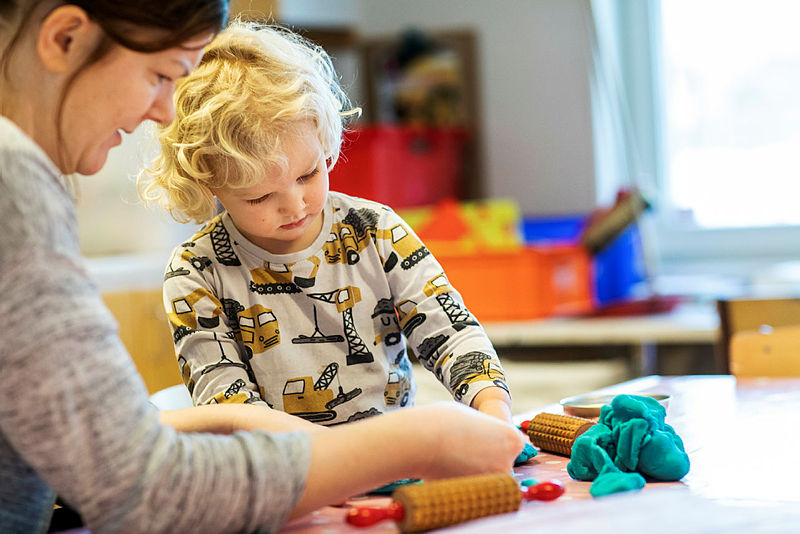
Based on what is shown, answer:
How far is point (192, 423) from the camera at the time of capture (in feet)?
2.31

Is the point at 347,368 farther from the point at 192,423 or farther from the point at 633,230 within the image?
the point at 633,230

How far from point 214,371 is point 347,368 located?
0.47ft

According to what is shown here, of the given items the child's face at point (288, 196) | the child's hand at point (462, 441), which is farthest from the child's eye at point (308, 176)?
the child's hand at point (462, 441)

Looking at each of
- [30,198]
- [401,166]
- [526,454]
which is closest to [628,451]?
[526,454]

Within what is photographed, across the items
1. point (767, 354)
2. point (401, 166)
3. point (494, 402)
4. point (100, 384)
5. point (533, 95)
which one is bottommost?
point (767, 354)

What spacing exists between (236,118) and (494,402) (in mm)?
355

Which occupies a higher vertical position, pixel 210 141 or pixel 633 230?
pixel 210 141

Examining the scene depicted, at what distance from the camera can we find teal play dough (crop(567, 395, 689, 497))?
67 centimetres

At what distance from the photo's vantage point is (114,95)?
22.7 inches

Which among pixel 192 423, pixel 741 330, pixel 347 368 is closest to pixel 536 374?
pixel 741 330

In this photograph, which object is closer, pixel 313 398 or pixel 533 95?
pixel 313 398

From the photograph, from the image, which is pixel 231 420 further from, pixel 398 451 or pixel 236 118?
pixel 236 118

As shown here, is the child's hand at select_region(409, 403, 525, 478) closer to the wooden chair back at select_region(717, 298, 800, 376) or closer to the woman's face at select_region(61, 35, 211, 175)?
the woman's face at select_region(61, 35, 211, 175)

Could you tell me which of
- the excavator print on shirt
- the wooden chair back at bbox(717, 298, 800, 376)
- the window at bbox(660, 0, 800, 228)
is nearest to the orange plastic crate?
the wooden chair back at bbox(717, 298, 800, 376)
